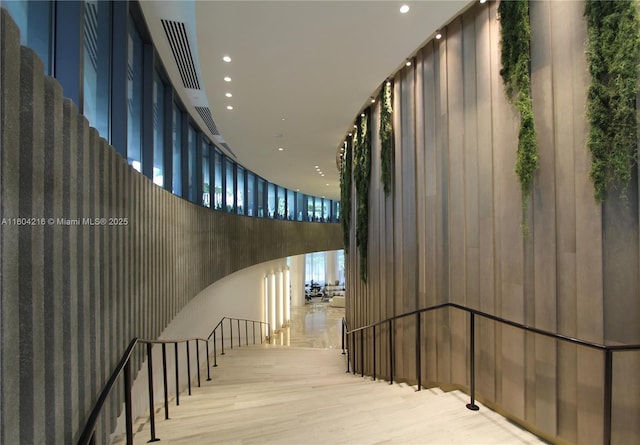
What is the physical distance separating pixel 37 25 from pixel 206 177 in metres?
7.11

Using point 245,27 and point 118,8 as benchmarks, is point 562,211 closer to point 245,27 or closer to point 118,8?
point 245,27

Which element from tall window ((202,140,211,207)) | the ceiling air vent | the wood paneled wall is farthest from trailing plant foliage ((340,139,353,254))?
tall window ((202,140,211,207))

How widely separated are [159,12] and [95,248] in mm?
4072

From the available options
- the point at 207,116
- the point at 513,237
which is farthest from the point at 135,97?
the point at 513,237

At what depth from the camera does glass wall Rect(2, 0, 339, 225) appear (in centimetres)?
285

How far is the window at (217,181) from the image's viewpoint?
10.3 metres

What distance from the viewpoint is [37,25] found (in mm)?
2721

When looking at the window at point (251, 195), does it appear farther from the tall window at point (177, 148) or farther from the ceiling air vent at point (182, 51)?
the ceiling air vent at point (182, 51)

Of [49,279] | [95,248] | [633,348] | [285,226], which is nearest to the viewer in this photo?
[49,279]

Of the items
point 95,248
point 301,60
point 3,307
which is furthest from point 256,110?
point 3,307

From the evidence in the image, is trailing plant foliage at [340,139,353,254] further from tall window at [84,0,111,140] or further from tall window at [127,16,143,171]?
tall window at [84,0,111,140]

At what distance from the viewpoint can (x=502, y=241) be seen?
3.27m

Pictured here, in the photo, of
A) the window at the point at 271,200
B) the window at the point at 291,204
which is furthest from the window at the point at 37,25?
the window at the point at 291,204

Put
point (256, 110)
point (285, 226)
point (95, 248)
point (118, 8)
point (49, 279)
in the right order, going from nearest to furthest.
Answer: point (49, 279)
point (95, 248)
point (118, 8)
point (256, 110)
point (285, 226)
